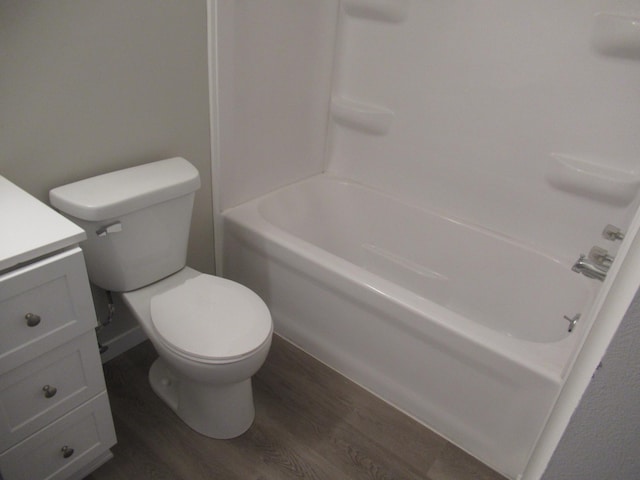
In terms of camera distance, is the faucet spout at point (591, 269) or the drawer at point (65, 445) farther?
the faucet spout at point (591, 269)

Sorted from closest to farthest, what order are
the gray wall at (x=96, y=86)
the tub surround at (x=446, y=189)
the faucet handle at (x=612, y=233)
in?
the gray wall at (x=96, y=86) < the faucet handle at (x=612, y=233) < the tub surround at (x=446, y=189)

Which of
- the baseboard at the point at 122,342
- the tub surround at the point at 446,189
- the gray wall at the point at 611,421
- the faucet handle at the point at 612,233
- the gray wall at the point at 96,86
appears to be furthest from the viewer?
the baseboard at the point at 122,342

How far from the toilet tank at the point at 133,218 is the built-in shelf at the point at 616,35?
4.61 ft

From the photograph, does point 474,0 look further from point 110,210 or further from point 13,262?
point 13,262

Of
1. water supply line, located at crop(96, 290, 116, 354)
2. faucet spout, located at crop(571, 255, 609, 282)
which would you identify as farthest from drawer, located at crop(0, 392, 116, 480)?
faucet spout, located at crop(571, 255, 609, 282)

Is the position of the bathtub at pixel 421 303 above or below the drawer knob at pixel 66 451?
above

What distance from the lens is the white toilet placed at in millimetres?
1364

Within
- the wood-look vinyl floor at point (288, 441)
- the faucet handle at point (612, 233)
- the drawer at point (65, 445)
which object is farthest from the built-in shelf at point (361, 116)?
the drawer at point (65, 445)

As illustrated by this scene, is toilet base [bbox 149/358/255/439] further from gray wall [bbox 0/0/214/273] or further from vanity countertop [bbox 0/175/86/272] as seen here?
gray wall [bbox 0/0/214/273]

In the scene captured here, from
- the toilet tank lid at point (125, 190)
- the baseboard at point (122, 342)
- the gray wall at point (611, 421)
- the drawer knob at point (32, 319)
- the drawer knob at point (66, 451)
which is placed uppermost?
the gray wall at point (611, 421)

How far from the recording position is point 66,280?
43.1 inches

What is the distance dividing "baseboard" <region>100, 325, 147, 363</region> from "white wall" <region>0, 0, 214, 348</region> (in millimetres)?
658

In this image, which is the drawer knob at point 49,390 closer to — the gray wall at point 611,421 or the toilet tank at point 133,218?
the toilet tank at point 133,218

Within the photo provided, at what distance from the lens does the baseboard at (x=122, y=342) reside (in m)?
1.81
